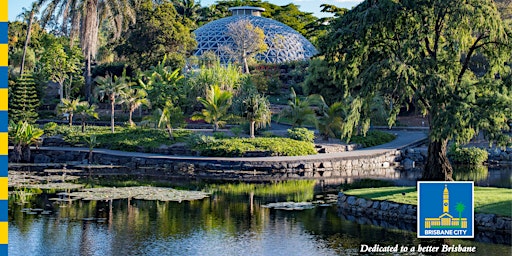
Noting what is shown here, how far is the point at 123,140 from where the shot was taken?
37.7 m

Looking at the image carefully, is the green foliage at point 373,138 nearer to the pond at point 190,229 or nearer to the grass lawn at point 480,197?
the pond at point 190,229

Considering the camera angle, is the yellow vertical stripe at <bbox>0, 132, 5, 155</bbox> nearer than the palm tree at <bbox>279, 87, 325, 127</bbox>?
Yes

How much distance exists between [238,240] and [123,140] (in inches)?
808

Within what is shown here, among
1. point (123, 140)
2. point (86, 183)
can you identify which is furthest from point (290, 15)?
point (86, 183)

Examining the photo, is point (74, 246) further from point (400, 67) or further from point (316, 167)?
point (316, 167)

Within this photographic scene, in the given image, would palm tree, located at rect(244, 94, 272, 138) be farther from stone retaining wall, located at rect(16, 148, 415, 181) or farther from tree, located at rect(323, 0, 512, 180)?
tree, located at rect(323, 0, 512, 180)

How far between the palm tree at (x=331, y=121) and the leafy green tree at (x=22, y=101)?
17122 millimetres

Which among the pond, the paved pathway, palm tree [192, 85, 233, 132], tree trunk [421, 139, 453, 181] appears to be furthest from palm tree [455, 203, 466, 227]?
palm tree [192, 85, 233, 132]

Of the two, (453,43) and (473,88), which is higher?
(453,43)

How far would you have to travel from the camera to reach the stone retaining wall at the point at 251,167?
31.9 metres

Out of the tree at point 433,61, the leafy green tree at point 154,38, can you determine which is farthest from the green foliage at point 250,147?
the leafy green tree at point 154,38

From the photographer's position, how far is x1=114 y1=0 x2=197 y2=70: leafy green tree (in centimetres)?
5556

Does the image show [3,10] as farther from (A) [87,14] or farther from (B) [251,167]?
(A) [87,14]

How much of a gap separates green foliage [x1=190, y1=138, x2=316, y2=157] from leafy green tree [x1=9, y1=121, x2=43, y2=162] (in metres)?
8.21
